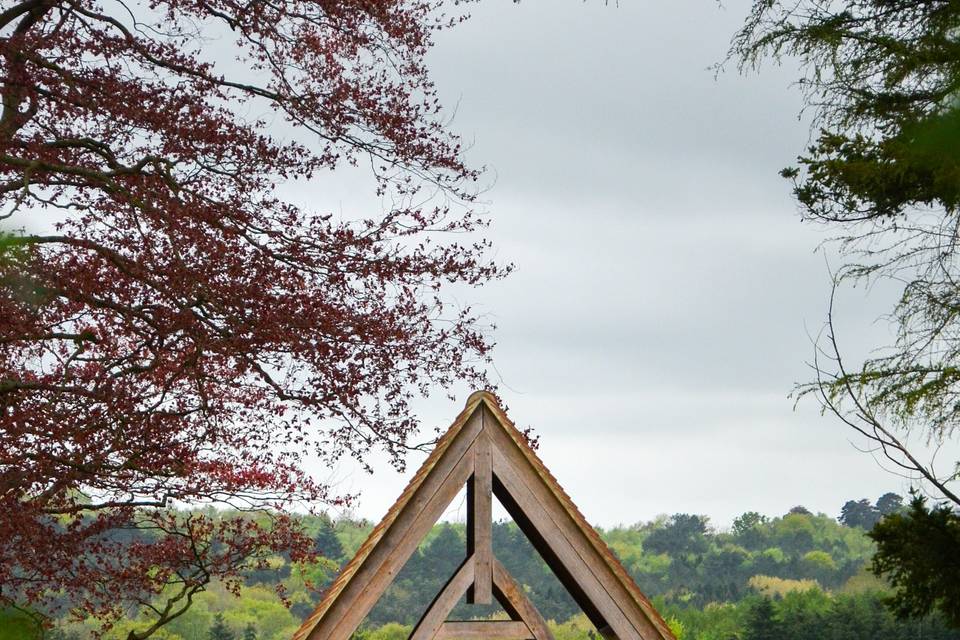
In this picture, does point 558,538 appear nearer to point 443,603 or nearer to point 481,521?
point 481,521

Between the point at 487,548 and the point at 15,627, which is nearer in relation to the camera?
the point at 15,627

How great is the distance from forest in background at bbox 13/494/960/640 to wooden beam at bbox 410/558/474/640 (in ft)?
22.0

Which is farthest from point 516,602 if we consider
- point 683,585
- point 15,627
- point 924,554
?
point 683,585

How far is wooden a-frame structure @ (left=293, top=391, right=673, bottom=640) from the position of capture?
4699 millimetres

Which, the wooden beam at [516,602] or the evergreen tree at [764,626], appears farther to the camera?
the evergreen tree at [764,626]

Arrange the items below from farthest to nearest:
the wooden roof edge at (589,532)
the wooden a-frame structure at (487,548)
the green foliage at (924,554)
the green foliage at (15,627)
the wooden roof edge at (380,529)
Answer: the green foliage at (924,554) → the wooden roof edge at (589,532) → the wooden a-frame structure at (487,548) → the wooden roof edge at (380,529) → the green foliage at (15,627)

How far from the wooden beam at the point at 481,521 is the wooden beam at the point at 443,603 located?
43mm

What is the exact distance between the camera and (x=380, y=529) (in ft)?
15.4

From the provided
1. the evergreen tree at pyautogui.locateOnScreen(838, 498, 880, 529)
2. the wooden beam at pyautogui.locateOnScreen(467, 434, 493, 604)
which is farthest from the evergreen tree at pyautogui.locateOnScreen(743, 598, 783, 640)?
the evergreen tree at pyautogui.locateOnScreen(838, 498, 880, 529)

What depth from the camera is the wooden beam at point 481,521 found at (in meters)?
4.84

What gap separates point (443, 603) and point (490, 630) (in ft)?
1.32

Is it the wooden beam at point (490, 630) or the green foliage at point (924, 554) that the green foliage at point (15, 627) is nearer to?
the wooden beam at point (490, 630)

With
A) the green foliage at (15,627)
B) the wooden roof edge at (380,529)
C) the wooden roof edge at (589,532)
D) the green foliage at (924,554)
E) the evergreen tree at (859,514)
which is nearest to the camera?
the green foliage at (15,627)

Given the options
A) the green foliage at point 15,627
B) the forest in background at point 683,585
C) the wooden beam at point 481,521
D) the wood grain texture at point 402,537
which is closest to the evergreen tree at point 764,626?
the forest in background at point 683,585
